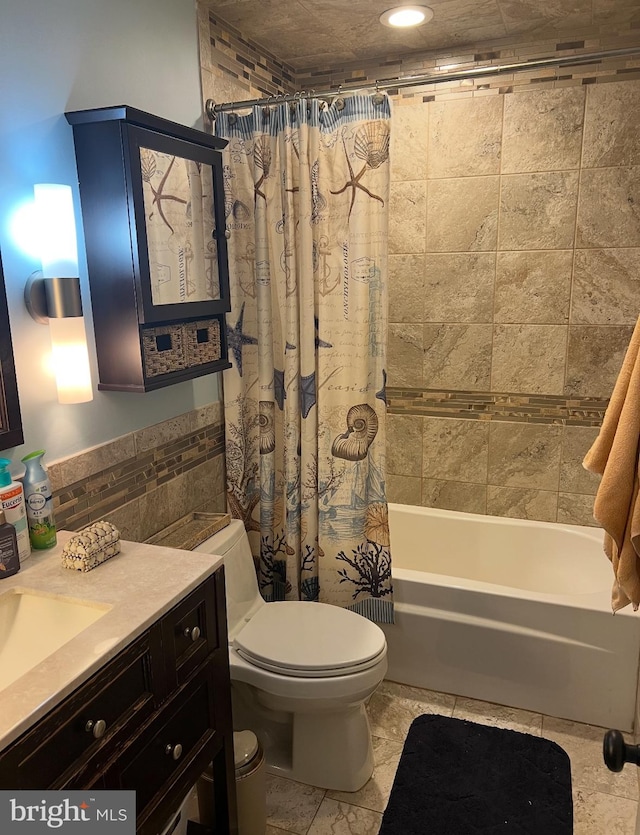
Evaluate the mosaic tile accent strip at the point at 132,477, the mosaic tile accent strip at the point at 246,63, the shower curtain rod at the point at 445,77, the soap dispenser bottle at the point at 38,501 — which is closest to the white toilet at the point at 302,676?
the mosaic tile accent strip at the point at 132,477

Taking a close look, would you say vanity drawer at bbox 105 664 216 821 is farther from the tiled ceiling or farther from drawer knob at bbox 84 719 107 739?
the tiled ceiling

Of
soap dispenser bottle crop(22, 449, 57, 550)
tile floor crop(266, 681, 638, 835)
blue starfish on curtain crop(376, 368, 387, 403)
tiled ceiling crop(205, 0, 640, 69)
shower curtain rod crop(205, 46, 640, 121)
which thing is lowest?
tile floor crop(266, 681, 638, 835)

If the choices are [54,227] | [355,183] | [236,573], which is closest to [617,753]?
[236,573]

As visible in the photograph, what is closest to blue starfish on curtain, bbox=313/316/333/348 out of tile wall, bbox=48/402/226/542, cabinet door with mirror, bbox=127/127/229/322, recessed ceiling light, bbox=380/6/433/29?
cabinet door with mirror, bbox=127/127/229/322

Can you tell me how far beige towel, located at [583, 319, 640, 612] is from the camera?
1154 millimetres

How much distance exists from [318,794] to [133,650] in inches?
45.7

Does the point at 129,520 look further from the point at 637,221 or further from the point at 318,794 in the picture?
the point at 637,221

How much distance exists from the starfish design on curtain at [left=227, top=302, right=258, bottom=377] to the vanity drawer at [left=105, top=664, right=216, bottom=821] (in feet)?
4.12

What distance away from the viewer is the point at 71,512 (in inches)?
70.1

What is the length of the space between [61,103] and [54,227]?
1.22 ft

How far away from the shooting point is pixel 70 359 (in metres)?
1.66

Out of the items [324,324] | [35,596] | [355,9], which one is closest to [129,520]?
[35,596]

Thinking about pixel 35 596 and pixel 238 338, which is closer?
pixel 35 596

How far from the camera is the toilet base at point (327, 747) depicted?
2.04 m
